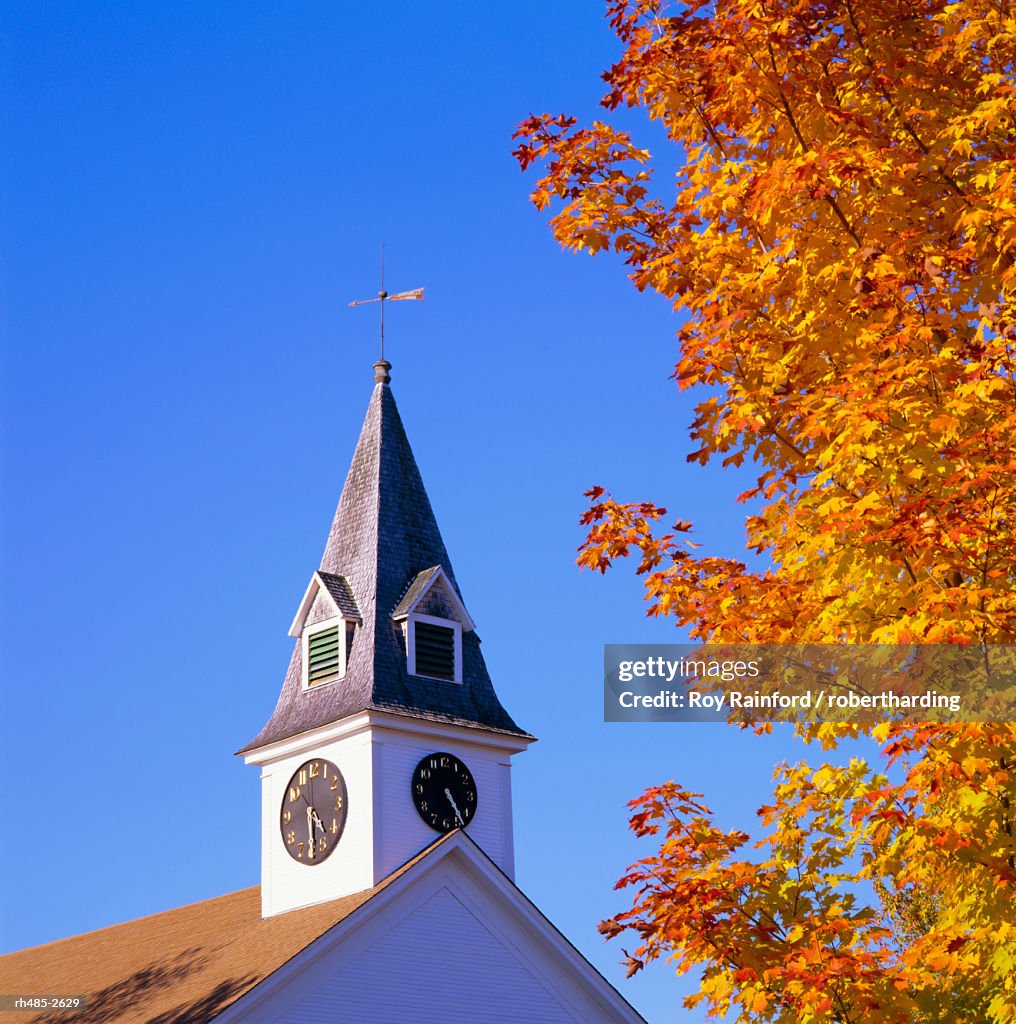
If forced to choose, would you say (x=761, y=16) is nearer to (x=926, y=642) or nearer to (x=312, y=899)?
(x=926, y=642)

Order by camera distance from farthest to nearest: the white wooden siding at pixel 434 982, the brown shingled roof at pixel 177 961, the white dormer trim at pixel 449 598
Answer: the white dormer trim at pixel 449 598 < the brown shingled roof at pixel 177 961 < the white wooden siding at pixel 434 982

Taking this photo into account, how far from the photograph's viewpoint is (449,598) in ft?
118

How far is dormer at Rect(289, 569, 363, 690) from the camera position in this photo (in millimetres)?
34969

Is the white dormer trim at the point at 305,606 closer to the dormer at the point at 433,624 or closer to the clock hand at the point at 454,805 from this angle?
the dormer at the point at 433,624

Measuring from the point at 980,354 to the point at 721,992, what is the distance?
14.2 feet

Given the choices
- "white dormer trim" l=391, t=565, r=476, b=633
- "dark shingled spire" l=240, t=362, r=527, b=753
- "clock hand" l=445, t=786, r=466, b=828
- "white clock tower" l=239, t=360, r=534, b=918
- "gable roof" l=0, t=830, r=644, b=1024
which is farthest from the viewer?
"white dormer trim" l=391, t=565, r=476, b=633

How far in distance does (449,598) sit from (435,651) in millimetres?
1300

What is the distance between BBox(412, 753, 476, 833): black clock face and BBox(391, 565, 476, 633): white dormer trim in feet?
10.8

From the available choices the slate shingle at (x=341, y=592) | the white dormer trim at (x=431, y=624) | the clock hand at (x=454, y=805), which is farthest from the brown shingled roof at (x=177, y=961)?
the slate shingle at (x=341, y=592)

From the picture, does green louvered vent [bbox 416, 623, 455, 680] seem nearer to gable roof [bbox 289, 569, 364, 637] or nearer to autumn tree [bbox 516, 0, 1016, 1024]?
gable roof [bbox 289, 569, 364, 637]

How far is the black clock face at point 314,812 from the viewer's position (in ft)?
109

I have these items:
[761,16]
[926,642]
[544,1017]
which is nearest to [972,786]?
[926,642]

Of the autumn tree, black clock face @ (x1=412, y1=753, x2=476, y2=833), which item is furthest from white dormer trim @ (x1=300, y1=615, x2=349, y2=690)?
the autumn tree

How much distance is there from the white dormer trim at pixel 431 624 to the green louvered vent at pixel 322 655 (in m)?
1.70
